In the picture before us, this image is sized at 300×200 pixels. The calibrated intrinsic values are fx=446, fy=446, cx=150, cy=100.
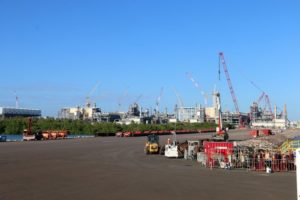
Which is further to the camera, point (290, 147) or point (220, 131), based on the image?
point (220, 131)

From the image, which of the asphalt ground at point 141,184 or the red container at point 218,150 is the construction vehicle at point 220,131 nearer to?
the red container at point 218,150

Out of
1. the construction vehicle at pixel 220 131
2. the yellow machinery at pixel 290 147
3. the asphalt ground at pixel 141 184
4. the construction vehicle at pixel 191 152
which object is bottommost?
the asphalt ground at pixel 141 184

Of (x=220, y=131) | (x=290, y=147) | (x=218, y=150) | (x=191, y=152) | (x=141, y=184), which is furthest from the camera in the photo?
(x=220, y=131)

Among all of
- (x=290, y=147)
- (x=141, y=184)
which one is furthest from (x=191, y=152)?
(x=141, y=184)

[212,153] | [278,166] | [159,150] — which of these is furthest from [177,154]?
[278,166]

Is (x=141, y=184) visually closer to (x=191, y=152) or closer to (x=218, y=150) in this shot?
(x=218, y=150)

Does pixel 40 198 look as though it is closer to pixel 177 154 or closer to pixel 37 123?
pixel 177 154

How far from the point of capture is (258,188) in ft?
77.2

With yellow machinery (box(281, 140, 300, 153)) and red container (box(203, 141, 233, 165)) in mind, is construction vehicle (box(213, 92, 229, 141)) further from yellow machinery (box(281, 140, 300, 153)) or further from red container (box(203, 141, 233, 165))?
red container (box(203, 141, 233, 165))

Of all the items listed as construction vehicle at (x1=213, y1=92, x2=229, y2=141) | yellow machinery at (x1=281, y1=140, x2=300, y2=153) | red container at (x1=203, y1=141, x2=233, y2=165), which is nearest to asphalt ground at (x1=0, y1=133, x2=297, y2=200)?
red container at (x1=203, y1=141, x2=233, y2=165)

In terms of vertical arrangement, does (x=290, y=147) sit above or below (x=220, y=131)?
below

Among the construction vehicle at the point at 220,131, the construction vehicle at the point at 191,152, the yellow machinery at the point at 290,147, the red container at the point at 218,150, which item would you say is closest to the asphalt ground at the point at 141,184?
the red container at the point at 218,150

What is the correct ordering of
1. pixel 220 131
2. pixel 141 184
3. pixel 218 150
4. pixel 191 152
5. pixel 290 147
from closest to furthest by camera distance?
1. pixel 141 184
2. pixel 218 150
3. pixel 290 147
4. pixel 191 152
5. pixel 220 131

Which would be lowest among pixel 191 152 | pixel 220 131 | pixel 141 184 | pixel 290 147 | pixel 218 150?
pixel 141 184
